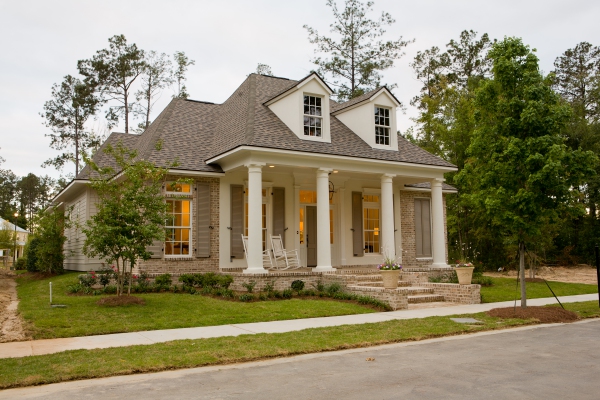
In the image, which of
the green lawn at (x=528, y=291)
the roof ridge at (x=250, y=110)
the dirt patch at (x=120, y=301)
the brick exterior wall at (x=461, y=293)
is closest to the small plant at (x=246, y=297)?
the dirt patch at (x=120, y=301)

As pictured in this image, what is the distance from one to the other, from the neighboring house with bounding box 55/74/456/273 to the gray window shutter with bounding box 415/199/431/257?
1.9 inches

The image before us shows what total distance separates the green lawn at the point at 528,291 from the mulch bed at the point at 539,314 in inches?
109

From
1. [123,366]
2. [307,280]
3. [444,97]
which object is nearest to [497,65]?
[307,280]

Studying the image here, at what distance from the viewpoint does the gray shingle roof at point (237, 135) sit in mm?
15281

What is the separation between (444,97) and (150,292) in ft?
79.6

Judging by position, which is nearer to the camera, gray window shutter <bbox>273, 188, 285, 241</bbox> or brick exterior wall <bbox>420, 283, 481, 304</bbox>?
brick exterior wall <bbox>420, 283, 481, 304</bbox>

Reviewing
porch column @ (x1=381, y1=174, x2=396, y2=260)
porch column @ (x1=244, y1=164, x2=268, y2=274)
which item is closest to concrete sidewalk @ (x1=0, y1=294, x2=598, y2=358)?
porch column @ (x1=244, y1=164, x2=268, y2=274)

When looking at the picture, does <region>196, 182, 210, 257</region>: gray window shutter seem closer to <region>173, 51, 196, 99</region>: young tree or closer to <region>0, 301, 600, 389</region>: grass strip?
<region>0, 301, 600, 389</region>: grass strip

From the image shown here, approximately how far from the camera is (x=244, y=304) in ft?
38.7

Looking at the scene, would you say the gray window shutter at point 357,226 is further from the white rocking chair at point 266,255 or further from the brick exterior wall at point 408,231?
the white rocking chair at point 266,255

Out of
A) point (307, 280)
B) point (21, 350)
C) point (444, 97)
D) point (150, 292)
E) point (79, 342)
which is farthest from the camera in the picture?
point (444, 97)

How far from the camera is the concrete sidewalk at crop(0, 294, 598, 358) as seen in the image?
24.5 ft

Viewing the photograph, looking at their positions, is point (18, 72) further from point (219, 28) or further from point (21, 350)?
point (21, 350)

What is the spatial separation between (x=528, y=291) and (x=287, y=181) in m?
8.71
